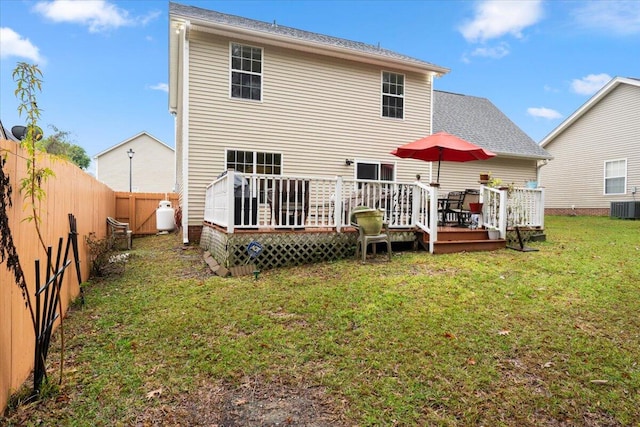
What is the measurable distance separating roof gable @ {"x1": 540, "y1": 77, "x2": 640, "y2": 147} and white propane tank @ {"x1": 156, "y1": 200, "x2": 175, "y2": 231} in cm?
1929

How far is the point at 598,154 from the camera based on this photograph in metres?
17.3

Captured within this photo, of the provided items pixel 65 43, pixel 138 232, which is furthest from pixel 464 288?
pixel 65 43

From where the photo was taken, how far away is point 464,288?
16.3ft

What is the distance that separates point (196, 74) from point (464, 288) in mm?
8149

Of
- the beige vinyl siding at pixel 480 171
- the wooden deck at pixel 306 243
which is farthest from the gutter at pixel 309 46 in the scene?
the wooden deck at pixel 306 243

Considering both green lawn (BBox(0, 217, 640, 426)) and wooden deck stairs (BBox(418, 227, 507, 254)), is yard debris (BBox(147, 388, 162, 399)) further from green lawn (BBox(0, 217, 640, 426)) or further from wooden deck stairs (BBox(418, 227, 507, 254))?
wooden deck stairs (BBox(418, 227, 507, 254))

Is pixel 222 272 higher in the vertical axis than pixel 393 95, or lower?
lower

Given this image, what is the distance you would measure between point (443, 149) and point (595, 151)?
14.2 meters

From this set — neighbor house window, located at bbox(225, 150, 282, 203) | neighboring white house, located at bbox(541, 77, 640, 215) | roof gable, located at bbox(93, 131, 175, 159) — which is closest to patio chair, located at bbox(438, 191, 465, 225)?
neighbor house window, located at bbox(225, 150, 282, 203)

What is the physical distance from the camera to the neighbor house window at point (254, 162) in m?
9.80

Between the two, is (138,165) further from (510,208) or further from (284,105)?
(510,208)

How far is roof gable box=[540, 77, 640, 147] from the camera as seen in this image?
1593 centimetres

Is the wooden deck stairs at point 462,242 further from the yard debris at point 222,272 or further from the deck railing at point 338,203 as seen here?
the yard debris at point 222,272

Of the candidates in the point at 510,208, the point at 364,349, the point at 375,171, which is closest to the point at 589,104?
the point at 375,171
